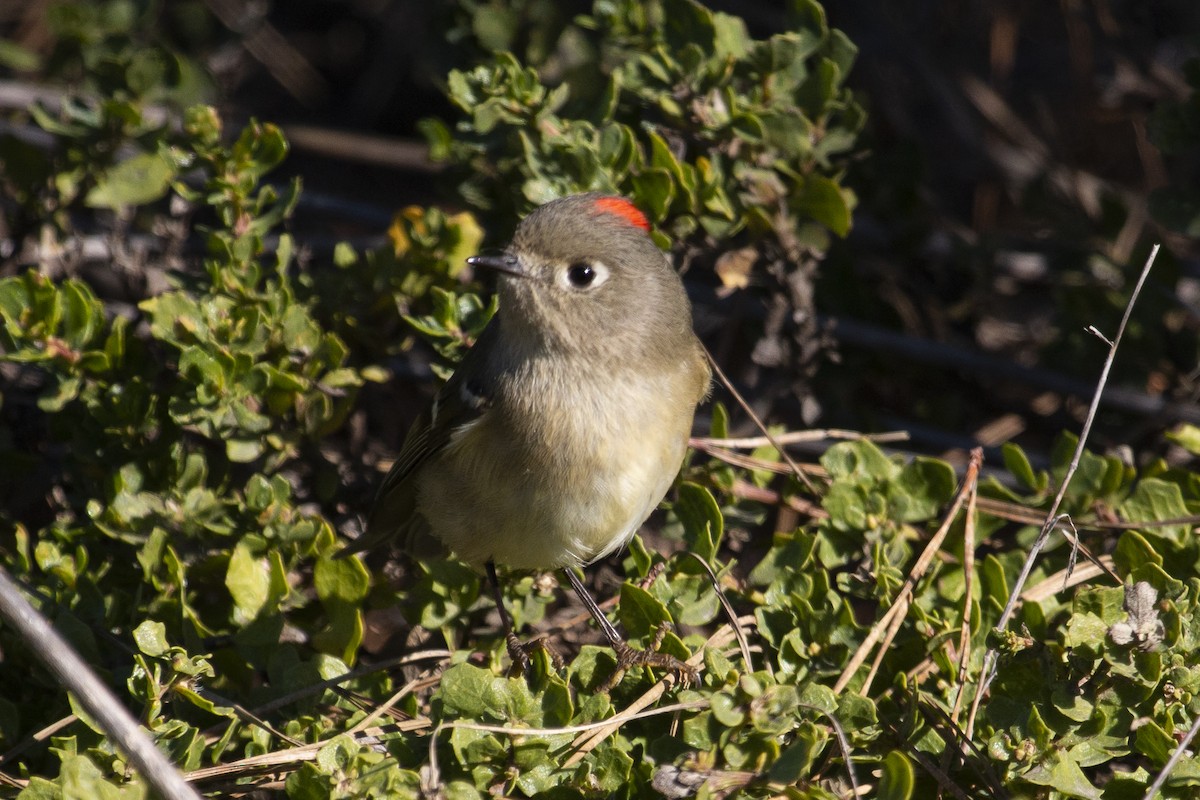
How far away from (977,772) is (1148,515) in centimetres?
97

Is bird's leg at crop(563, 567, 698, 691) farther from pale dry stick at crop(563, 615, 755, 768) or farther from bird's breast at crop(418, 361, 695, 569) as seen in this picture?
bird's breast at crop(418, 361, 695, 569)

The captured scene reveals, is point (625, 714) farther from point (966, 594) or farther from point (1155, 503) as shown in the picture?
point (1155, 503)

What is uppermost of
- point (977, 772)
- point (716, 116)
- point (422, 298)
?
point (716, 116)

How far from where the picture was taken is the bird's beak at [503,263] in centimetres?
288

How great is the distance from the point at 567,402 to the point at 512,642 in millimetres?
672

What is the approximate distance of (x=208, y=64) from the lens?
484cm

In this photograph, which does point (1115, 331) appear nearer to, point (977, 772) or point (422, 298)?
point (977, 772)

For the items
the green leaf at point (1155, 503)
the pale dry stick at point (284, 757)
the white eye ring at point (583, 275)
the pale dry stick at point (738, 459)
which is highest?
the white eye ring at point (583, 275)

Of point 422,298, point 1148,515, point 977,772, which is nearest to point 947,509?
point 1148,515

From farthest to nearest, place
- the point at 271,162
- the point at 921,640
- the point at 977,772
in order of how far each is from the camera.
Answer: the point at 271,162
the point at 921,640
the point at 977,772

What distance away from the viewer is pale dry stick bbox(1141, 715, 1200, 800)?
87.9 inches

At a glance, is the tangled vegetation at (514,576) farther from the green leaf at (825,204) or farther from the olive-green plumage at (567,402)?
the olive-green plumage at (567,402)

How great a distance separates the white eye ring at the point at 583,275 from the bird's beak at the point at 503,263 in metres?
0.10

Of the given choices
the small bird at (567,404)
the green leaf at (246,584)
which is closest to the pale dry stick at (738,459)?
the small bird at (567,404)
